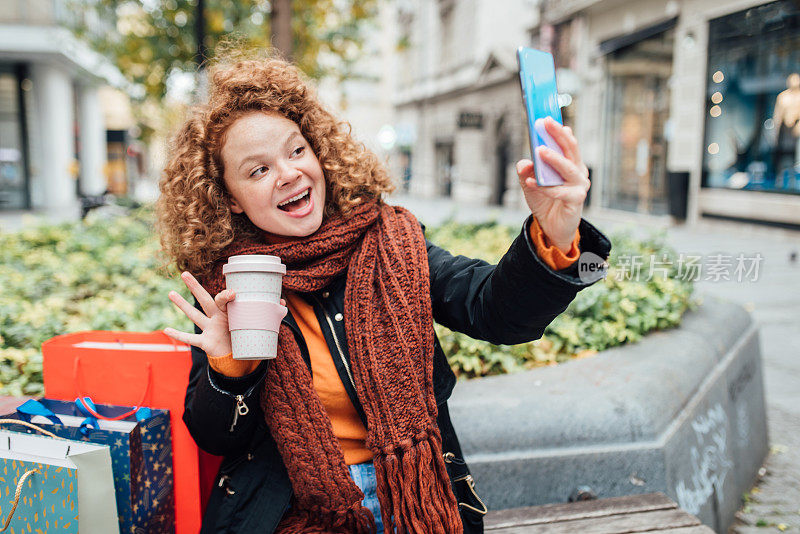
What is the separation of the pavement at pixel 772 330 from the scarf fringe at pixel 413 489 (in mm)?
1623

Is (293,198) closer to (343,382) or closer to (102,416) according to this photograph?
(343,382)

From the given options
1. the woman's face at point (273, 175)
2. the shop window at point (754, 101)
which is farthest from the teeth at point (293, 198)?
the shop window at point (754, 101)

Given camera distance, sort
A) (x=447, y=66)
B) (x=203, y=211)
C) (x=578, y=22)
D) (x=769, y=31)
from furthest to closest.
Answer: (x=447, y=66) → (x=578, y=22) → (x=769, y=31) → (x=203, y=211)

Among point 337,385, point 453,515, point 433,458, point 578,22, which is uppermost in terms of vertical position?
point 578,22

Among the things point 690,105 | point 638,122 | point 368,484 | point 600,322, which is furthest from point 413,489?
point 638,122

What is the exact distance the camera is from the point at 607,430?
89.1 inches

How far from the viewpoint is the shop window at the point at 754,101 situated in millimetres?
10695

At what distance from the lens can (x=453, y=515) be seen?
5.19ft

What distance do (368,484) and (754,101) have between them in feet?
40.4

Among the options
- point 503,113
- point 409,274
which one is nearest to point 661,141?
point 503,113

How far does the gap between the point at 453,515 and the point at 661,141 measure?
14096 millimetres

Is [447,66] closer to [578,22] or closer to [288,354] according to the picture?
[578,22]

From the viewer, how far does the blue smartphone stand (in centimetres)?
115

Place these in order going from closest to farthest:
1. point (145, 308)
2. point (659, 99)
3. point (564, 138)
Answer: point (564, 138)
point (145, 308)
point (659, 99)
